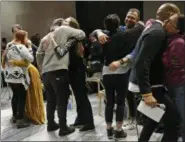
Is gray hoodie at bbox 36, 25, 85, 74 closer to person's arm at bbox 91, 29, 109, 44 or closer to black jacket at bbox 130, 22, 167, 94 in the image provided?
person's arm at bbox 91, 29, 109, 44

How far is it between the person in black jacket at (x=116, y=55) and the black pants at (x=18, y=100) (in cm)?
69

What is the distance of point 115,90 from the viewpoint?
89.9 inches

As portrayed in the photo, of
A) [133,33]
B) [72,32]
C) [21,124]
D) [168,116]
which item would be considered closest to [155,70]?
[168,116]

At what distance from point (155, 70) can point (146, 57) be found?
11cm

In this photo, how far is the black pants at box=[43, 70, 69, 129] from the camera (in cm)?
241

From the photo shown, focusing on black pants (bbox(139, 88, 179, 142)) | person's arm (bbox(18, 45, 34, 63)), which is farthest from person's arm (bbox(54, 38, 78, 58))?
black pants (bbox(139, 88, 179, 142))

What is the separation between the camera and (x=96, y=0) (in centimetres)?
247

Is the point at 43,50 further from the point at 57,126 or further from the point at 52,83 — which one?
the point at 57,126

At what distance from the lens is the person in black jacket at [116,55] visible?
2.17 meters

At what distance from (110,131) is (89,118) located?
28 centimetres

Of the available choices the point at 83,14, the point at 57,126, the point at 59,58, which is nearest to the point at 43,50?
the point at 59,58

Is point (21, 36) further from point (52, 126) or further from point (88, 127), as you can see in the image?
point (88, 127)

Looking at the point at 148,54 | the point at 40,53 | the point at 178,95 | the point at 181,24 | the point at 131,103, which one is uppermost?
the point at 181,24

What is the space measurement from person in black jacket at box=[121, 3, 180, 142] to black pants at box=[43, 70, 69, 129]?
2.85 ft
